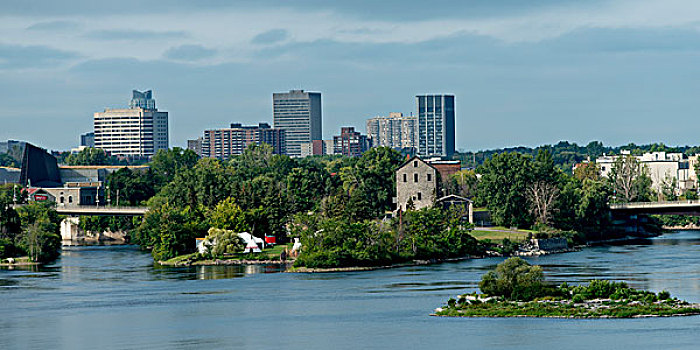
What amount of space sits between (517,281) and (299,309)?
13490 mm

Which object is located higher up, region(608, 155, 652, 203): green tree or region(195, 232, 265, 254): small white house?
region(608, 155, 652, 203): green tree

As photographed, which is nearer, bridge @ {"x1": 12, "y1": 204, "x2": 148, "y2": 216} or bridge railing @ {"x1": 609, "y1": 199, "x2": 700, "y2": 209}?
bridge railing @ {"x1": 609, "y1": 199, "x2": 700, "y2": 209}

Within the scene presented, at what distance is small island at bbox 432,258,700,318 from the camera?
62.5m

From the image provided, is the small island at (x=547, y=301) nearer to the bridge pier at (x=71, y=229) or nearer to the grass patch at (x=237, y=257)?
the grass patch at (x=237, y=257)

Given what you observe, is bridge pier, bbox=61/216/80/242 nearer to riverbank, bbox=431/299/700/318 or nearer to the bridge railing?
the bridge railing

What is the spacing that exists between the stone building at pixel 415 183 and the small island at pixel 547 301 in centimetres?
5810

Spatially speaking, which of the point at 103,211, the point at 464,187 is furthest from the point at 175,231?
the point at 464,187

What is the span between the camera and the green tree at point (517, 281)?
67250 millimetres

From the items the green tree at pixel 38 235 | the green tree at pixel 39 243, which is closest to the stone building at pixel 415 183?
the green tree at pixel 39 243

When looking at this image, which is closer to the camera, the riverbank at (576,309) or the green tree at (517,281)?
the riverbank at (576,309)

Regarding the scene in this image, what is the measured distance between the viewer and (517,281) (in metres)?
68.0

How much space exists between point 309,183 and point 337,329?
78139 millimetres

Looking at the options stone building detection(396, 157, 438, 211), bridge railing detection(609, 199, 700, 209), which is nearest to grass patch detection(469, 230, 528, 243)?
stone building detection(396, 157, 438, 211)

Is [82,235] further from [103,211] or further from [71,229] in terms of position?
[103,211]
